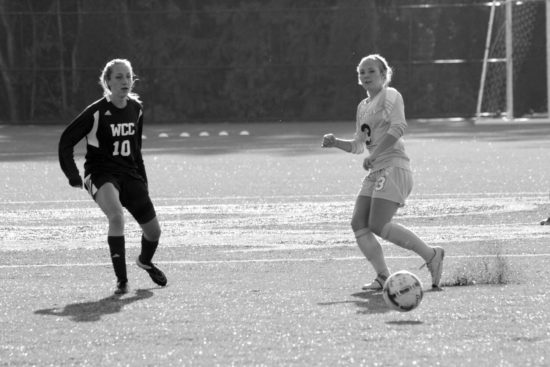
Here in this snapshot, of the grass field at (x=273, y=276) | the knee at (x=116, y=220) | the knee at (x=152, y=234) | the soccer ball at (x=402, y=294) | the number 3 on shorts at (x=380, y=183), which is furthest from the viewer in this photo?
the knee at (x=152, y=234)

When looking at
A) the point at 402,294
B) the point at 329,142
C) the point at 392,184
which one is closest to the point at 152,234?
the point at 329,142

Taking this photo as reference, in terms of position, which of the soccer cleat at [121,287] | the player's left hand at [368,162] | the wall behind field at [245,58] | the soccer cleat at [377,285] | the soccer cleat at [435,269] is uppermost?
the player's left hand at [368,162]

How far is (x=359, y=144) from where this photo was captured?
970 cm

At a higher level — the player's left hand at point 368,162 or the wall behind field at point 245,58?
the player's left hand at point 368,162

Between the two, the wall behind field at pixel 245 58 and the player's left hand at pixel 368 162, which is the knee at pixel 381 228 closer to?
the player's left hand at pixel 368 162

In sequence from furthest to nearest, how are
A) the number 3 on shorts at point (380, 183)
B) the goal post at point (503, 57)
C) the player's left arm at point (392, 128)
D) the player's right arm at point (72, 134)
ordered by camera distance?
1. the goal post at point (503, 57)
2. the player's right arm at point (72, 134)
3. the number 3 on shorts at point (380, 183)
4. the player's left arm at point (392, 128)

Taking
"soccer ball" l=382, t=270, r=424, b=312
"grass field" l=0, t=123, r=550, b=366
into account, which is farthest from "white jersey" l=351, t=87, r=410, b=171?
"soccer ball" l=382, t=270, r=424, b=312

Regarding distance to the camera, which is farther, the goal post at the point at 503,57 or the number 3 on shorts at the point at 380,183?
the goal post at the point at 503,57

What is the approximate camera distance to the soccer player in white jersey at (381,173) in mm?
9414

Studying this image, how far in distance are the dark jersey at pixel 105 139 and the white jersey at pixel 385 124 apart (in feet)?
5.29

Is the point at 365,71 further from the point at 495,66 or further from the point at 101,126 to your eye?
the point at 495,66

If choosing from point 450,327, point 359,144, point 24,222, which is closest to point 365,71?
point 359,144

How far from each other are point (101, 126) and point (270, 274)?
62.9 inches

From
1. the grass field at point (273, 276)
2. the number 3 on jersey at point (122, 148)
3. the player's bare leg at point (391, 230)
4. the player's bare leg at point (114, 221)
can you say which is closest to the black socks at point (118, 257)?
the player's bare leg at point (114, 221)
